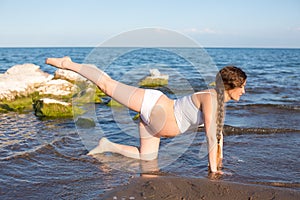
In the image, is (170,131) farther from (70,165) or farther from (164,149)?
(70,165)

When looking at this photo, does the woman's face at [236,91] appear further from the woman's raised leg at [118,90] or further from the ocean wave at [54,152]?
the ocean wave at [54,152]

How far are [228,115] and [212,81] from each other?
9017mm

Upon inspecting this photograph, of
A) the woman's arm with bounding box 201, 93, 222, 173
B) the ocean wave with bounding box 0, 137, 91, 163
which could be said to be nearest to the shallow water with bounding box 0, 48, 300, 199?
the ocean wave with bounding box 0, 137, 91, 163

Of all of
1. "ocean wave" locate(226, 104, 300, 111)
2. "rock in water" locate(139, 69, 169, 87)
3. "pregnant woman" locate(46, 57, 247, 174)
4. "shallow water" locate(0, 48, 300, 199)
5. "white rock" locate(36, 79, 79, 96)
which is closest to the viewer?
"shallow water" locate(0, 48, 300, 199)

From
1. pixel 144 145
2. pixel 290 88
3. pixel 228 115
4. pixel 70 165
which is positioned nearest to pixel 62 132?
pixel 70 165

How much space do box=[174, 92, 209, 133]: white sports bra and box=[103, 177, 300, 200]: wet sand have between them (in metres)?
0.90

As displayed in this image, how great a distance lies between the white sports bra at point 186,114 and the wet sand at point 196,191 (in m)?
0.90

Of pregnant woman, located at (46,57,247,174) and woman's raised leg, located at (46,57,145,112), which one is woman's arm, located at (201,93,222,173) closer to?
pregnant woman, located at (46,57,247,174)

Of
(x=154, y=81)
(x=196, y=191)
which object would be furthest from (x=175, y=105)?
(x=154, y=81)

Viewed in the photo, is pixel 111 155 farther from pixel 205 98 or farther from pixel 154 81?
pixel 154 81

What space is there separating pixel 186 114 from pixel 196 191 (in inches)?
49.5

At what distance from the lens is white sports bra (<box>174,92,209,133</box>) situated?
4.97 metres

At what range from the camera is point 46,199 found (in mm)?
4109

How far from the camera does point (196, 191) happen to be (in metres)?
4.18
